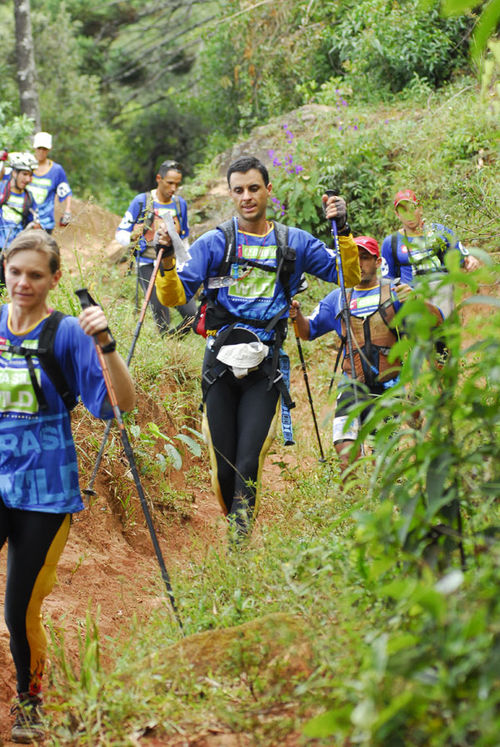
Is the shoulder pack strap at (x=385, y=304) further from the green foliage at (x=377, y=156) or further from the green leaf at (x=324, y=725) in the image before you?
the green foliage at (x=377, y=156)

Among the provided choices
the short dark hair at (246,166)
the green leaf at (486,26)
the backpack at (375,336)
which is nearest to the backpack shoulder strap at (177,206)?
the backpack at (375,336)

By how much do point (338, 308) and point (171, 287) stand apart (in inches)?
58.7

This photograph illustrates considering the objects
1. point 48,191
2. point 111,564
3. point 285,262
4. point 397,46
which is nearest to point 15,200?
point 48,191

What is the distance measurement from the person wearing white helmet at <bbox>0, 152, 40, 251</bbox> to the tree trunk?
27.6 feet

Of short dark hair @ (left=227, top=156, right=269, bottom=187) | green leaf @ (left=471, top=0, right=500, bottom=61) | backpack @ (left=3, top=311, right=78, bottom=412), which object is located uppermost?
green leaf @ (left=471, top=0, right=500, bottom=61)

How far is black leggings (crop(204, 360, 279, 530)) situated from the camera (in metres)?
5.04

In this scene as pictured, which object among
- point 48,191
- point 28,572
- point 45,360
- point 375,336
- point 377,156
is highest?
point 48,191

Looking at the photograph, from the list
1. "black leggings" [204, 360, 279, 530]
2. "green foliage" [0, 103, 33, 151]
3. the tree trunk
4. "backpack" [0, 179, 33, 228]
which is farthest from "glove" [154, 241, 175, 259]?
the tree trunk

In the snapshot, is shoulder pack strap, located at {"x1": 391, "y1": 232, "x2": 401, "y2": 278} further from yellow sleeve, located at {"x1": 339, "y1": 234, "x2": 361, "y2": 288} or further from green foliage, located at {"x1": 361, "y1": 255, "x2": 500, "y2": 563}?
green foliage, located at {"x1": 361, "y1": 255, "x2": 500, "y2": 563}

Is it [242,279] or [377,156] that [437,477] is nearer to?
[242,279]

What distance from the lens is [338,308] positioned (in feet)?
20.1

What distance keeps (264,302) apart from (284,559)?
195 cm

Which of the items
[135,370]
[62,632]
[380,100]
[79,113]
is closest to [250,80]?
[380,100]

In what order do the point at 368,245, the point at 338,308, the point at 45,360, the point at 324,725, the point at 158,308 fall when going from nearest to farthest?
1. the point at 324,725
2. the point at 45,360
3. the point at 338,308
4. the point at 368,245
5. the point at 158,308
